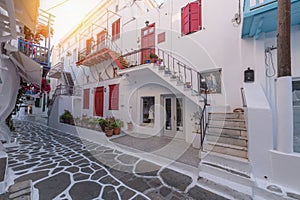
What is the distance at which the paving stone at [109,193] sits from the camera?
9.53ft

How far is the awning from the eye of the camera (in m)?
5.38

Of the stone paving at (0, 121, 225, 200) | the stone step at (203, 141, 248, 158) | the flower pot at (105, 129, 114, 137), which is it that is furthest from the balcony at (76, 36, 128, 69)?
the stone step at (203, 141, 248, 158)

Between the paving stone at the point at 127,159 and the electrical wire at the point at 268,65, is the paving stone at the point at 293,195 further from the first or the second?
the paving stone at the point at 127,159

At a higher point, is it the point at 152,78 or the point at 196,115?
the point at 152,78

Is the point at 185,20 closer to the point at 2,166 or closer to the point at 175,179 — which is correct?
the point at 175,179

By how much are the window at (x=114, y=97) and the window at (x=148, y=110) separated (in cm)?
193

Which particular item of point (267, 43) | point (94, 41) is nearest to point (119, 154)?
point (267, 43)

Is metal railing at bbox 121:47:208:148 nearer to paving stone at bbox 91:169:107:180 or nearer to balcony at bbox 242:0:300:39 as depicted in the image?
balcony at bbox 242:0:300:39

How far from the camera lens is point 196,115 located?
6.01m

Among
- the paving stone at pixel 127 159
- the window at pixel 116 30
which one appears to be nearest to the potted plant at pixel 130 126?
the paving stone at pixel 127 159

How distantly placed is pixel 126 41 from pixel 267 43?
25.1 ft

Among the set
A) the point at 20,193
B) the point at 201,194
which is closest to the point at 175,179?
the point at 201,194

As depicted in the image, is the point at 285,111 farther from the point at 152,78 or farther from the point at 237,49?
the point at 152,78

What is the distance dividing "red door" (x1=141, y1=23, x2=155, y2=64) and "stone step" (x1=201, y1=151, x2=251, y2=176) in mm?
5861
